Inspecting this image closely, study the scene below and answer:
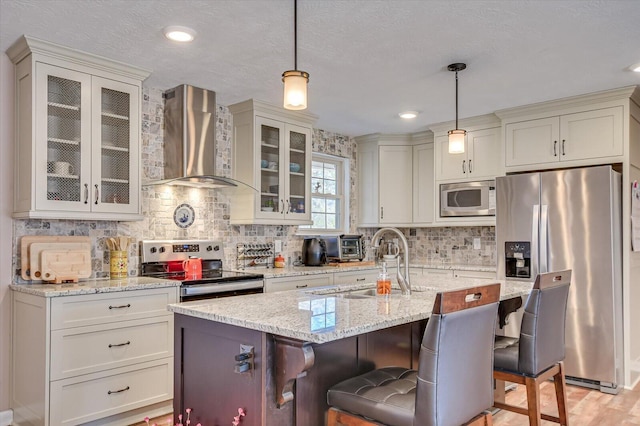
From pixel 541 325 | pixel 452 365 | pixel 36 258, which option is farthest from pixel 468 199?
pixel 36 258

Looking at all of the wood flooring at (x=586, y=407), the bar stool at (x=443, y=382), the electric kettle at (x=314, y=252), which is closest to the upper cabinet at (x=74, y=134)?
the wood flooring at (x=586, y=407)

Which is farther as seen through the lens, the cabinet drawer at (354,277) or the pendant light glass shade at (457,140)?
the cabinet drawer at (354,277)

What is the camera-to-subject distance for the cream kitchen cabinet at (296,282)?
390 centimetres

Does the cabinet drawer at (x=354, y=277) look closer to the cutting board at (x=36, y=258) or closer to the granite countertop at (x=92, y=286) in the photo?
→ the granite countertop at (x=92, y=286)

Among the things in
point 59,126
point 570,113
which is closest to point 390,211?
point 570,113

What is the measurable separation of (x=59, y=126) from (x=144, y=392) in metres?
1.76

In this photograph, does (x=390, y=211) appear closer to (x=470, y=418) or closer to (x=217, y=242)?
(x=217, y=242)

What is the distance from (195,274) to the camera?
3635 millimetres

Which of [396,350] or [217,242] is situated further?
[217,242]

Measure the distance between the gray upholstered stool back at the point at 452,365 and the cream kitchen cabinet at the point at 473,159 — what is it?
3.12 m

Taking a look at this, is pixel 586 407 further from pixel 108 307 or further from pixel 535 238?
pixel 108 307

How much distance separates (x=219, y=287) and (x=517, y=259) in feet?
8.19

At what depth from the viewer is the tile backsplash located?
3.40 meters

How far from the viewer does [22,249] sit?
304 cm
